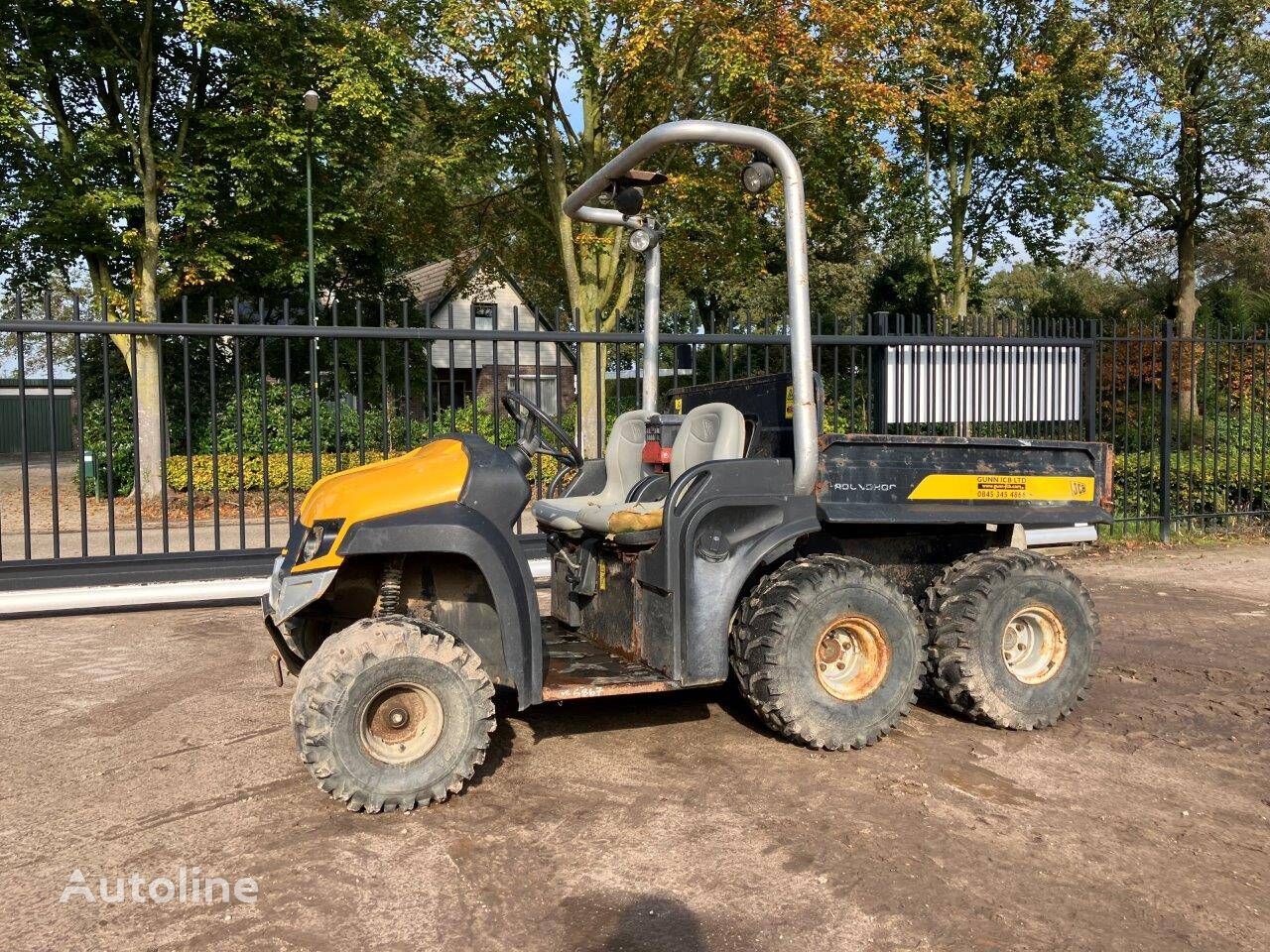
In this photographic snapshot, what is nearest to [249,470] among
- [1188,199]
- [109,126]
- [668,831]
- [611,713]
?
[109,126]

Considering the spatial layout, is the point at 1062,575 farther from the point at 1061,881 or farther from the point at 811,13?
the point at 811,13

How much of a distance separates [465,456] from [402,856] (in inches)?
59.7

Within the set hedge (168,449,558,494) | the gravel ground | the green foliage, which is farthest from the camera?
hedge (168,449,558,494)

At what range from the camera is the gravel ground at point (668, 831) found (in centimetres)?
298

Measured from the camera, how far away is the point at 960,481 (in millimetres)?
4637

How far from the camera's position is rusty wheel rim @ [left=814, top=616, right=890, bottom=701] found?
175 inches

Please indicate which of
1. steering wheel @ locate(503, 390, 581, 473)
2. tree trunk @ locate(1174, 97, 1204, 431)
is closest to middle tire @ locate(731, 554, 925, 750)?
steering wheel @ locate(503, 390, 581, 473)

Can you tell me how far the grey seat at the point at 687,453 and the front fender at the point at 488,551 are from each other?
606mm

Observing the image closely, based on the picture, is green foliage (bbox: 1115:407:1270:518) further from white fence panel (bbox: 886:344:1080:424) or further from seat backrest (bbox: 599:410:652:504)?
seat backrest (bbox: 599:410:652:504)

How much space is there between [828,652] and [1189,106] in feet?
62.7

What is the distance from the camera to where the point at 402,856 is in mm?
3408

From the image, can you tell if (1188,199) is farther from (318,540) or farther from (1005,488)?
(318,540)

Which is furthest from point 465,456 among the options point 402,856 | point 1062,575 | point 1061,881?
point 1062,575

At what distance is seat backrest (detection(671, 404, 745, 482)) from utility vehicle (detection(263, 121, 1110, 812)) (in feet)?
0.03
